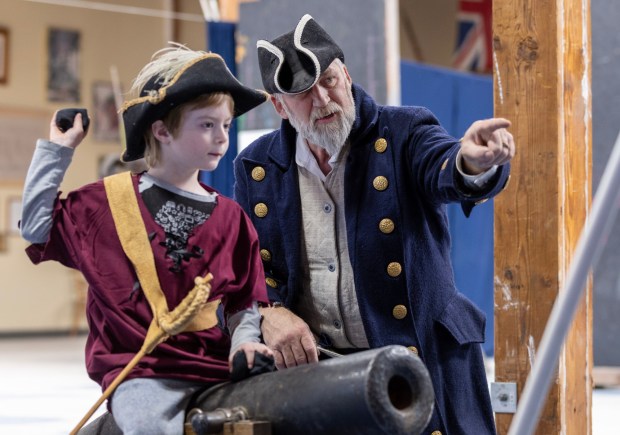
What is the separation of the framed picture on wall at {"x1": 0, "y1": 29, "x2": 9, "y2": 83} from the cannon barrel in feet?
43.5

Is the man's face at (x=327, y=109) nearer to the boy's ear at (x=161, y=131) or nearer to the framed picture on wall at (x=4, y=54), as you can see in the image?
the boy's ear at (x=161, y=131)

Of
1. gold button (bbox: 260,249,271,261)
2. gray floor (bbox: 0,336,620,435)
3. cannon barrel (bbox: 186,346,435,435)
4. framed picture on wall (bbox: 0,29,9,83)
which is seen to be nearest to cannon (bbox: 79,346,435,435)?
cannon barrel (bbox: 186,346,435,435)

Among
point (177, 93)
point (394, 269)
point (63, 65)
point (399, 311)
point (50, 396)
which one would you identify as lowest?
point (50, 396)

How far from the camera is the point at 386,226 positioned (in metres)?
2.81

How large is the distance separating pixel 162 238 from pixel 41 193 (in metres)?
0.27

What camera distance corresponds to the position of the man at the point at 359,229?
2799 millimetres

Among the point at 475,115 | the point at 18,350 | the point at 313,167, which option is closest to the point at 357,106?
the point at 313,167

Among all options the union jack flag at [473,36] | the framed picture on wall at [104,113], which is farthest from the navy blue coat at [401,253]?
the framed picture on wall at [104,113]

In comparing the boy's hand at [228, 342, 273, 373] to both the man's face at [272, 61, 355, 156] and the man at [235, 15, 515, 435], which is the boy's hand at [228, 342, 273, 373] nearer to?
the man at [235, 15, 515, 435]

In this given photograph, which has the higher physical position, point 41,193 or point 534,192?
point 41,193

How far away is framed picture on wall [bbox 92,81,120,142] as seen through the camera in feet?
50.2

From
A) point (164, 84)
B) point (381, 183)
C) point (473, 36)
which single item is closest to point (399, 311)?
point (381, 183)

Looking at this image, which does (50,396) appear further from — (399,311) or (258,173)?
(399,311)

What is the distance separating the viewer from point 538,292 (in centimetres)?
363
